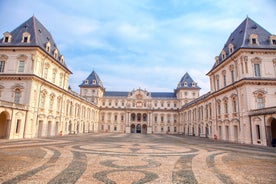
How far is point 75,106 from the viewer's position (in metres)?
48.9

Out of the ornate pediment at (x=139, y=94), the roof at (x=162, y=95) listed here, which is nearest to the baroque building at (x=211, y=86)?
the ornate pediment at (x=139, y=94)

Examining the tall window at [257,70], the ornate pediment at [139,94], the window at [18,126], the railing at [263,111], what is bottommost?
the window at [18,126]

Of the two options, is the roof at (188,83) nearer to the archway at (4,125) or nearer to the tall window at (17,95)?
the tall window at (17,95)

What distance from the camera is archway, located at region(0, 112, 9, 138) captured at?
24.6 meters

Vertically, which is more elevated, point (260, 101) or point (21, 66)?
point (21, 66)

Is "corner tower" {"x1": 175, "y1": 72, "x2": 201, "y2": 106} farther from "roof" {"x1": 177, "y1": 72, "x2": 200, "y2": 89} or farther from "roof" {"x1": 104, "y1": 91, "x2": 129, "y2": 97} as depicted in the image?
"roof" {"x1": 104, "y1": 91, "x2": 129, "y2": 97}

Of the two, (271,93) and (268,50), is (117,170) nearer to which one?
(271,93)

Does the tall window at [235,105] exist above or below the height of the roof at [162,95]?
below

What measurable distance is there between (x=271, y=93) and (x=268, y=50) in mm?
6612

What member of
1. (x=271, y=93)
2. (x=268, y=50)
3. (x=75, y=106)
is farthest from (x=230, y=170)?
(x=75, y=106)

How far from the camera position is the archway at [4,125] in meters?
24.6

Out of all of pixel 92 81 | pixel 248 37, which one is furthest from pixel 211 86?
pixel 92 81

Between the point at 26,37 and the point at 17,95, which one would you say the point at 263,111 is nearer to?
the point at 17,95

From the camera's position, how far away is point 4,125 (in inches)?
1040
